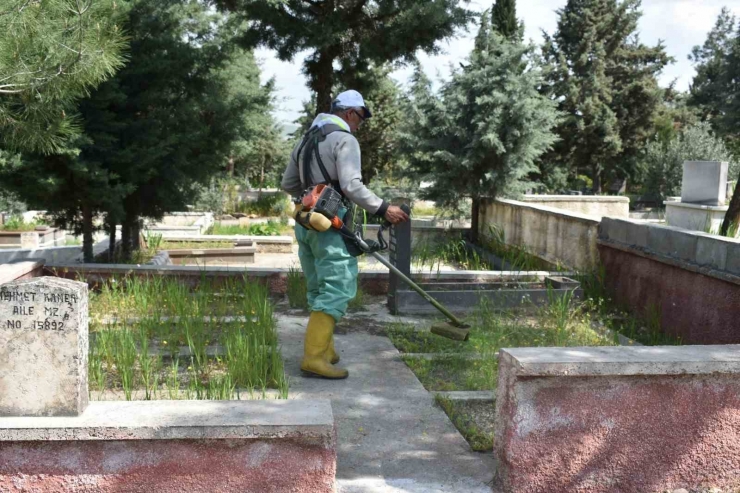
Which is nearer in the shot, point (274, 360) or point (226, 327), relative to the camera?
point (274, 360)

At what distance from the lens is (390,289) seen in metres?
7.32

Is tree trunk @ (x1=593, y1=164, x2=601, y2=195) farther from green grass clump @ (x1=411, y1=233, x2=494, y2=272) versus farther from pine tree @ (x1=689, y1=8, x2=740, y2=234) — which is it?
green grass clump @ (x1=411, y1=233, x2=494, y2=272)

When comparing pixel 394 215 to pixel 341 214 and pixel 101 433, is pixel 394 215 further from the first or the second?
pixel 101 433

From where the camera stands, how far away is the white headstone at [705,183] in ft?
51.8

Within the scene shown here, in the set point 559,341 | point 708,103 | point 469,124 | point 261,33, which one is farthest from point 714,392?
point 708,103

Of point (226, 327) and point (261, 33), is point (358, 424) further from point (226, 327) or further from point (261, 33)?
point (261, 33)

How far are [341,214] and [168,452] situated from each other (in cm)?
219

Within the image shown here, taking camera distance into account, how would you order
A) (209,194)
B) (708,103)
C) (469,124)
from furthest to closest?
(708,103), (209,194), (469,124)

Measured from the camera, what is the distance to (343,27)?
11.2 metres

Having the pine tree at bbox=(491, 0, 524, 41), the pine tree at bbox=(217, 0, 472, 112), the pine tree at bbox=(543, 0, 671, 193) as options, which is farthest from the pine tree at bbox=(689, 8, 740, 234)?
the pine tree at bbox=(217, 0, 472, 112)

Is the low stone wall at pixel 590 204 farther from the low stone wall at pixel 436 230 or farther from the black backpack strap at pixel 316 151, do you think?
the black backpack strap at pixel 316 151

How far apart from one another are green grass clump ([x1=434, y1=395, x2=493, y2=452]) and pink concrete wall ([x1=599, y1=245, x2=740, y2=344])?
2470 mm

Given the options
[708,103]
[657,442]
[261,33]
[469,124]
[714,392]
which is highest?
[708,103]

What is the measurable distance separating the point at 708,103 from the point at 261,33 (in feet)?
114
